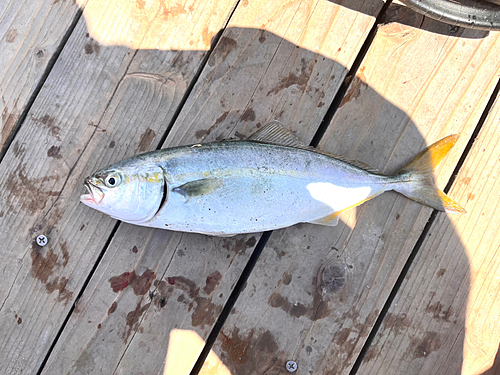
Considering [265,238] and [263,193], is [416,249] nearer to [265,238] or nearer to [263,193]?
[265,238]

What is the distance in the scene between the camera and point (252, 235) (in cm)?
234

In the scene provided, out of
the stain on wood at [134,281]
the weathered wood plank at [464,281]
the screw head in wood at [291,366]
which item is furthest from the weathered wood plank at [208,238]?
the weathered wood plank at [464,281]

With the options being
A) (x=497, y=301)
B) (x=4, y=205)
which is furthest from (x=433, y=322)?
(x=4, y=205)

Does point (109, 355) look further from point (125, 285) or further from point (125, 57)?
point (125, 57)

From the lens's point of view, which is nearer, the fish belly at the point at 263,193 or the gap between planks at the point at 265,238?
the fish belly at the point at 263,193

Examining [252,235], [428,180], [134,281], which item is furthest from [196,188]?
[428,180]

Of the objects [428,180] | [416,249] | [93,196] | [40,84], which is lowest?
[93,196]

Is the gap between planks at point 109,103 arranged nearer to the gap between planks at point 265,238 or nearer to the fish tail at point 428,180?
the gap between planks at point 265,238

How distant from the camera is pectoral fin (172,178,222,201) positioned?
2.02 meters

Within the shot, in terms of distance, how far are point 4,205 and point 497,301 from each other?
358 centimetres

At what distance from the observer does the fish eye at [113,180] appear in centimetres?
199

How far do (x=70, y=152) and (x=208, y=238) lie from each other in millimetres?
1130

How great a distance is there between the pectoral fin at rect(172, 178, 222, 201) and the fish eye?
1.10ft

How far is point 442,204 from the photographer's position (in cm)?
231
